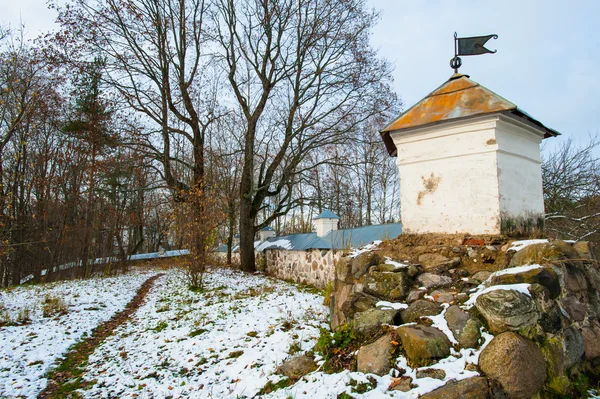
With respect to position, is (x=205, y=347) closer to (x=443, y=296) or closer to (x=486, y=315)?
(x=443, y=296)

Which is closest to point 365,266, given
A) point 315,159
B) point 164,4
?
point 315,159

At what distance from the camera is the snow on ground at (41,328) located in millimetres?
4896

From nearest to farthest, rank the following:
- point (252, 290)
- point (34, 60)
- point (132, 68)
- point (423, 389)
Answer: point (423, 389), point (252, 290), point (34, 60), point (132, 68)

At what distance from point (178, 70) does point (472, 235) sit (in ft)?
47.5

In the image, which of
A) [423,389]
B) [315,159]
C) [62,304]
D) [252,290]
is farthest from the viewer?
[315,159]

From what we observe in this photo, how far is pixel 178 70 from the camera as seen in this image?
1552cm

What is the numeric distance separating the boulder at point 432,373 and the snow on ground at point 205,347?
175 centimetres

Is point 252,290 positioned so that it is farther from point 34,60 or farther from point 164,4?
point 164,4

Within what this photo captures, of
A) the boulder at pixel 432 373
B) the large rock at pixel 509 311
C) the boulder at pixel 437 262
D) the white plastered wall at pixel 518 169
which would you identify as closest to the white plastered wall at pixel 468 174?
the white plastered wall at pixel 518 169

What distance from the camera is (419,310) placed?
12.1ft

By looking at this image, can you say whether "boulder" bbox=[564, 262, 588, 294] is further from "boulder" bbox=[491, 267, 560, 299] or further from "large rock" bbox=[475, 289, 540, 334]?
"large rock" bbox=[475, 289, 540, 334]

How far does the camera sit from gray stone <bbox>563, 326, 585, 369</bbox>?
326 centimetres

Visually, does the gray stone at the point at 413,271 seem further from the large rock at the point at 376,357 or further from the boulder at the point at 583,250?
the boulder at the point at 583,250

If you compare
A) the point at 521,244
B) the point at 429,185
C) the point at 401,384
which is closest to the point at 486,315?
the point at 401,384
